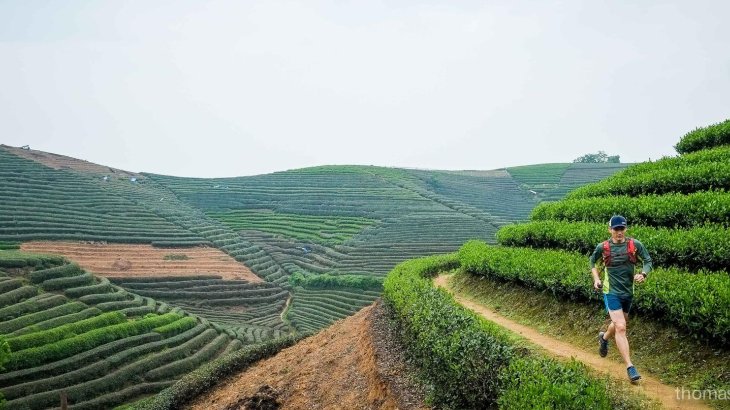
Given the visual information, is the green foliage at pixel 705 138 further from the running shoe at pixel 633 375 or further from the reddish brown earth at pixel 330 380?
the running shoe at pixel 633 375

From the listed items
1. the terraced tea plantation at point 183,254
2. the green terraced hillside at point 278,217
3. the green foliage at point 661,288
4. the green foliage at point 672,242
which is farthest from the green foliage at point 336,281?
the green foliage at point 661,288

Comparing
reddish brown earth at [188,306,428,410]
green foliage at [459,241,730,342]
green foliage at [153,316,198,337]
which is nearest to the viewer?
green foliage at [459,241,730,342]

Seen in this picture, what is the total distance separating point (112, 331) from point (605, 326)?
2608 cm

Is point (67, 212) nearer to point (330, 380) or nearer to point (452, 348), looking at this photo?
point (330, 380)

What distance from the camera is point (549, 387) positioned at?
609cm

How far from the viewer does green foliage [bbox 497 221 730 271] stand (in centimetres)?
903

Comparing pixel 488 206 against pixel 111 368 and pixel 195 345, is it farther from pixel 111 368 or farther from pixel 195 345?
pixel 111 368

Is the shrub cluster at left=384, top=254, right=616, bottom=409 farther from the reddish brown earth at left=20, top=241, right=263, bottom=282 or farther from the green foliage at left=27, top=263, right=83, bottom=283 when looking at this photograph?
the reddish brown earth at left=20, top=241, right=263, bottom=282

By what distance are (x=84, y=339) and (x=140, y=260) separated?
19.9 meters

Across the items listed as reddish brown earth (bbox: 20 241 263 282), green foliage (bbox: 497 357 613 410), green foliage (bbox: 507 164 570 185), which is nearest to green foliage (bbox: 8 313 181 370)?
reddish brown earth (bbox: 20 241 263 282)

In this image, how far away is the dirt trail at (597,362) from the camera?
6.23 meters

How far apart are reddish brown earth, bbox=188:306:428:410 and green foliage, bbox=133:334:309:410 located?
1.39ft

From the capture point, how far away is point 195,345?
29750mm

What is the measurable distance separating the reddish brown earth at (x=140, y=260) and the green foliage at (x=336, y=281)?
3.56m
